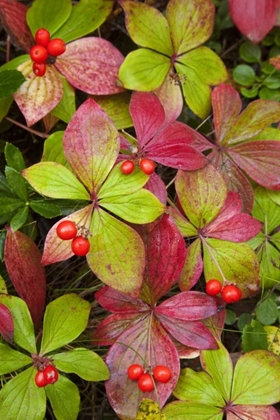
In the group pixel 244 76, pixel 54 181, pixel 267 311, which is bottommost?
pixel 267 311

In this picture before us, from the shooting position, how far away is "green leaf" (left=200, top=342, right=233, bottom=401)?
1.98 m

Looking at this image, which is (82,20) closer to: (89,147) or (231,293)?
(89,147)

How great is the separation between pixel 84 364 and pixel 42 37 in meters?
1.21

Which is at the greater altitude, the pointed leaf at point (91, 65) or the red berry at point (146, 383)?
the pointed leaf at point (91, 65)

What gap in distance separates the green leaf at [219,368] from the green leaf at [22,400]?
0.60 metres

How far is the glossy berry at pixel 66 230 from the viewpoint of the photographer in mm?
1734

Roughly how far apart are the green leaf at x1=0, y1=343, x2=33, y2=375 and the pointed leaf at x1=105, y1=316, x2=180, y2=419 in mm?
298

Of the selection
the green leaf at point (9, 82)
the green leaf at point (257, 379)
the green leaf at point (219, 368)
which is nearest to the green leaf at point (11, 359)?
the green leaf at point (219, 368)

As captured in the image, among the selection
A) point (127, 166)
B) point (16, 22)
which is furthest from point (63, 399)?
point (16, 22)

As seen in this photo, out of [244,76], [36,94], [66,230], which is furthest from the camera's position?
[244,76]

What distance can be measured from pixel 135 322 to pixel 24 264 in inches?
18.0

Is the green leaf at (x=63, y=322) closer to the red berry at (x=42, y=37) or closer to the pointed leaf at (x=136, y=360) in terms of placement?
the pointed leaf at (x=136, y=360)

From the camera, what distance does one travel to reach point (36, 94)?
81.5 inches

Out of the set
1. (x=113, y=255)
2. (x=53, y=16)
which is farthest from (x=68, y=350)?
(x=53, y=16)
